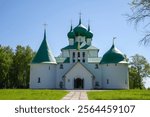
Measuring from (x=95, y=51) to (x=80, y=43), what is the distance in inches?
111

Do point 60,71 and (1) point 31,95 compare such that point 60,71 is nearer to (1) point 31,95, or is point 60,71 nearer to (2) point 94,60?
(2) point 94,60

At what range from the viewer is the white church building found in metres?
48.9

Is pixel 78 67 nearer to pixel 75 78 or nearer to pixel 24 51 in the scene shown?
pixel 75 78

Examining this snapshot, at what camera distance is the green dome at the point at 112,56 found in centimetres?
4956

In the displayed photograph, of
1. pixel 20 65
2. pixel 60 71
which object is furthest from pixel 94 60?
pixel 20 65

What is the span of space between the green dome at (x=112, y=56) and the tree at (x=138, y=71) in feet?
41.3

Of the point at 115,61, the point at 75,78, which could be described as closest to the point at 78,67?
the point at 75,78

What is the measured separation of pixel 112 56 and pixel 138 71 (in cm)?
1467

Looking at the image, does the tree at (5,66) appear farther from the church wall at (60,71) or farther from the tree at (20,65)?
the church wall at (60,71)

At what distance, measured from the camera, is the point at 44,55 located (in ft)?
163

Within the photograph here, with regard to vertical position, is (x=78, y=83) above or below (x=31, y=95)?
above

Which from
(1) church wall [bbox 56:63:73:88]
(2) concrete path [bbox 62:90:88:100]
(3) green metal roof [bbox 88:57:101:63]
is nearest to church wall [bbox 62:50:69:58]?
(1) church wall [bbox 56:63:73:88]

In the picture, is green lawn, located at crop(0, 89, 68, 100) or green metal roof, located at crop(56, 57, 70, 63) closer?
green lawn, located at crop(0, 89, 68, 100)

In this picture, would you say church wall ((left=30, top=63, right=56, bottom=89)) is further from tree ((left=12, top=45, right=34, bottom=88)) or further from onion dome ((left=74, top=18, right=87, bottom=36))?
tree ((left=12, top=45, right=34, bottom=88))
